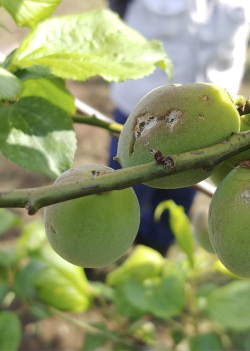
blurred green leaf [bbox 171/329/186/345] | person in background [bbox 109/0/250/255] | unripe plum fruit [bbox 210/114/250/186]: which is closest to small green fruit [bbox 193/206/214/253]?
unripe plum fruit [bbox 210/114/250/186]

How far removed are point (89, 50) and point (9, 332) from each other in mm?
872

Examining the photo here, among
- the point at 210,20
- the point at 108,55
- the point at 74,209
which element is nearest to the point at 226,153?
the point at 74,209

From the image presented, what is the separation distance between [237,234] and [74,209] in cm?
16

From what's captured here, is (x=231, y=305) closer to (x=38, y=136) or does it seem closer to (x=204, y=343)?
(x=204, y=343)

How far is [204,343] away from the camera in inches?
50.7

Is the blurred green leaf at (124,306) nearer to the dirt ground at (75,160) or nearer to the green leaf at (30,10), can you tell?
the dirt ground at (75,160)

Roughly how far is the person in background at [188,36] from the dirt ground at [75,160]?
53 centimetres

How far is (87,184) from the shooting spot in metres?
0.41

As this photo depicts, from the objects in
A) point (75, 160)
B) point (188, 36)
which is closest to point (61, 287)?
point (188, 36)

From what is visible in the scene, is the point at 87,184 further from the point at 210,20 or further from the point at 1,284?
the point at 210,20

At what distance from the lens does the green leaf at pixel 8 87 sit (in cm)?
60

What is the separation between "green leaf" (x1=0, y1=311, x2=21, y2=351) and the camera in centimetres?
129

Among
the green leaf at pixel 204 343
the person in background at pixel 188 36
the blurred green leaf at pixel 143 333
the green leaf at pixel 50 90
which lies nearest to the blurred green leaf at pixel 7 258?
the blurred green leaf at pixel 143 333

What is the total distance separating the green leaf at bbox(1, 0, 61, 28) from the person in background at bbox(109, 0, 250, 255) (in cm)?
122
